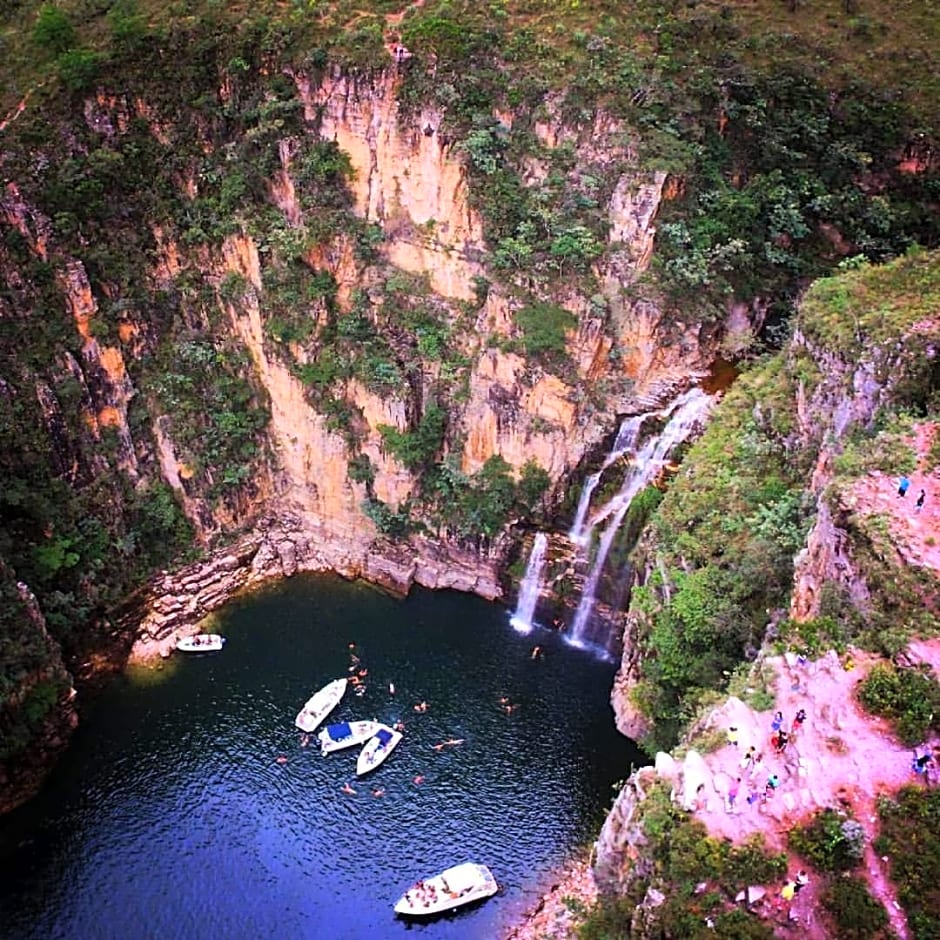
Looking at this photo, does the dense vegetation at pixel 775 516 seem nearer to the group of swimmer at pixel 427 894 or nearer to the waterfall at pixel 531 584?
the waterfall at pixel 531 584

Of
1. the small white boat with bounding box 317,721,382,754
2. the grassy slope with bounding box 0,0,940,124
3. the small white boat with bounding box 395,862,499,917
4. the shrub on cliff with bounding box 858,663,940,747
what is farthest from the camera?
the grassy slope with bounding box 0,0,940,124

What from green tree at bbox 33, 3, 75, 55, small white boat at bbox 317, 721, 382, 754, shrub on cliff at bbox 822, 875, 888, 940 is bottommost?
small white boat at bbox 317, 721, 382, 754

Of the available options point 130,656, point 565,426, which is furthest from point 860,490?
point 130,656

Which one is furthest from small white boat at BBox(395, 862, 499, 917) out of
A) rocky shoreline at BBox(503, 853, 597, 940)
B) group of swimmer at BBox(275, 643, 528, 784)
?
group of swimmer at BBox(275, 643, 528, 784)

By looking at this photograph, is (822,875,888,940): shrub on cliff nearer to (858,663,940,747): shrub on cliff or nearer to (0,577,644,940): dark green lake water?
(858,663,940,747): shrub on cliff

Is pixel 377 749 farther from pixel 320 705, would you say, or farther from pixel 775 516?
pixel 775 516

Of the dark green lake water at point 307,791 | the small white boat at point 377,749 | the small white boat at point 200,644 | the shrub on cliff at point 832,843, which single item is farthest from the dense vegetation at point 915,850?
the small white boat at point 200,644
